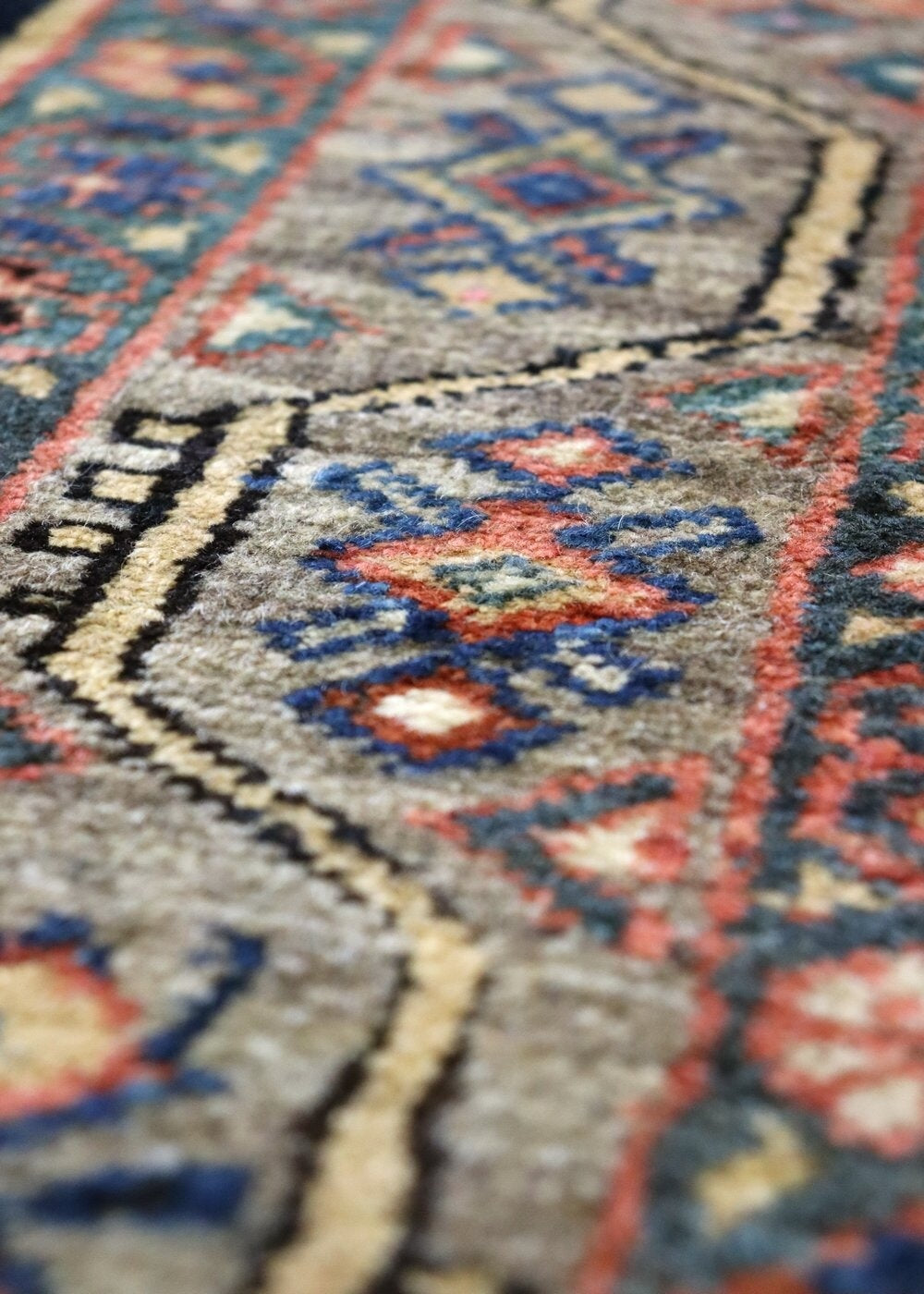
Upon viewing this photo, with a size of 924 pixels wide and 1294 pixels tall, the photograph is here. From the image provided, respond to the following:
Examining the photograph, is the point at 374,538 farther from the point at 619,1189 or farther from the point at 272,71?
the point at 272,71

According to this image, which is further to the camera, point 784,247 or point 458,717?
point 784,247

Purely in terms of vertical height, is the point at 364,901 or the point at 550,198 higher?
the point at 550,198

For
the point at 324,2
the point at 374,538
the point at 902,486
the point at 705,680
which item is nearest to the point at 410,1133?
the point at 705,680

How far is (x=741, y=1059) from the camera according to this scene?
0.57 metres

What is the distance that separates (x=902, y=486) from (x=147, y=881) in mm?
652

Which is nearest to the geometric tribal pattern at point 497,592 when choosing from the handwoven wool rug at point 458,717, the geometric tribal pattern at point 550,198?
the handwoven wool rug at point 458,717

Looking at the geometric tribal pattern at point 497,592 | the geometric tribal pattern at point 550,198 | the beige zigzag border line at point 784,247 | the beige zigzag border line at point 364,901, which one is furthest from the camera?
the geometric tribal pattern at point 550,198

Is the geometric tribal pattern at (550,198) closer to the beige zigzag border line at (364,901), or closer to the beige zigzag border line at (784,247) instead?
the beige zigzag border line at (784,247)

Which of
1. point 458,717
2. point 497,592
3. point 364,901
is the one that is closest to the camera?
point 364,901

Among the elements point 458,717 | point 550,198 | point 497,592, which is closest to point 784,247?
point 550,198

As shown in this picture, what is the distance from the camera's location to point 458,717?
30.8 inches

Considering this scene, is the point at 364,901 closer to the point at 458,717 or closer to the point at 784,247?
the point at 458,717

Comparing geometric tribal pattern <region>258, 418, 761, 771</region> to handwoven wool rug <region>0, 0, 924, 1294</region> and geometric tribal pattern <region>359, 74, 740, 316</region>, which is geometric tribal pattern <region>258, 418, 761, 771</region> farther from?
geometric tribal pattern <region>359, 74, 740, 316</region>

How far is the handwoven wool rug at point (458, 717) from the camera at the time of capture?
1.72ft
